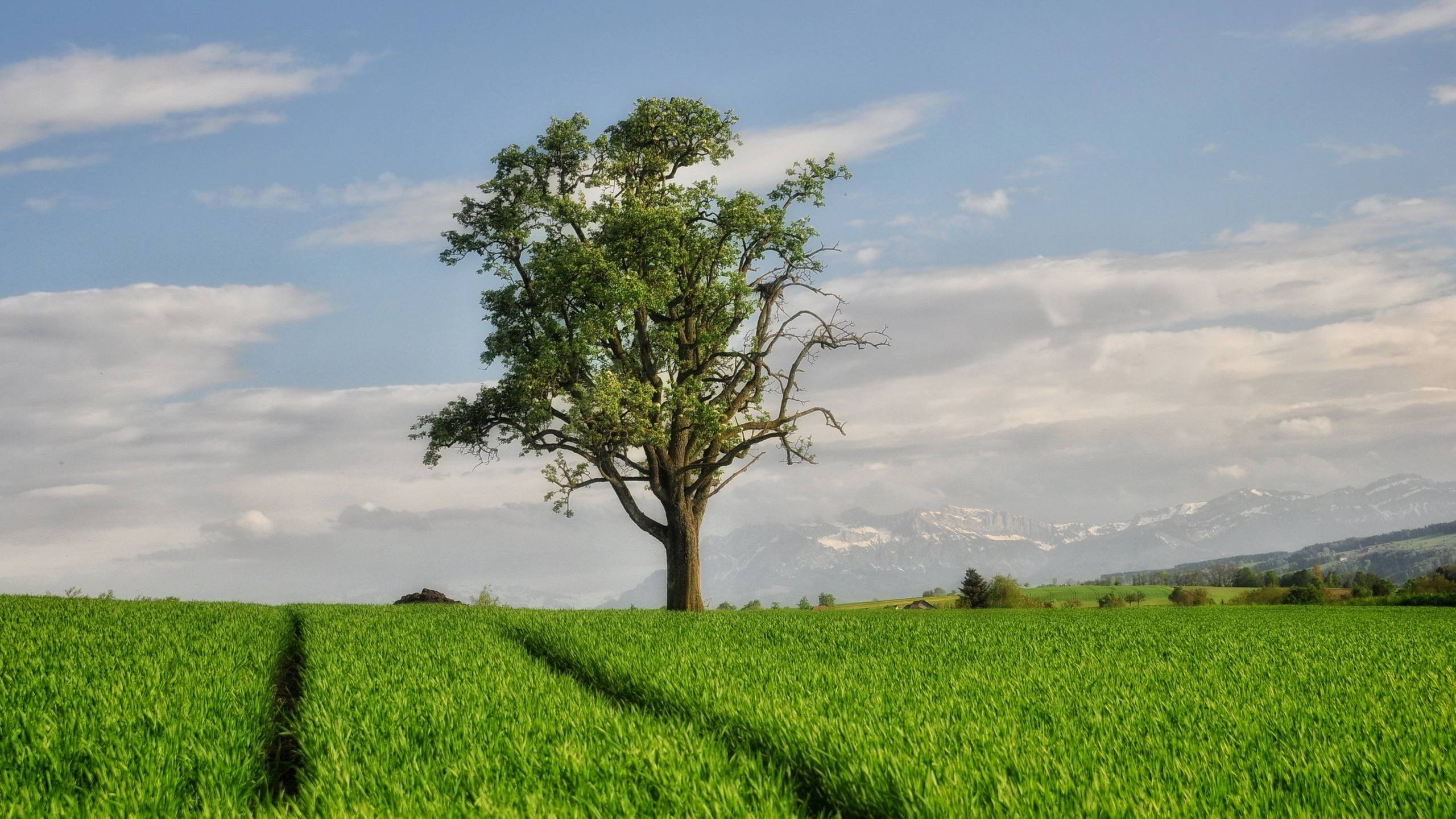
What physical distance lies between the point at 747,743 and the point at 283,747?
17.1 ft

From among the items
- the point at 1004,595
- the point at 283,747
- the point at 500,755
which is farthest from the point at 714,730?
the point at 1004,595

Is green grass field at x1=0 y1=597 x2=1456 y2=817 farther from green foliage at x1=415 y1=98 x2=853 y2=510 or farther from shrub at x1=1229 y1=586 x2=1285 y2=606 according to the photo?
shrub at x1=1229 y1=586 x2=1285 y2=606

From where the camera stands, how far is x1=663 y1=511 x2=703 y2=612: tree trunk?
112ft

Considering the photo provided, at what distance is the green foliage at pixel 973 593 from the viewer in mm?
59219

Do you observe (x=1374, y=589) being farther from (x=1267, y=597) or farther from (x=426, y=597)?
(x=426, y=597)

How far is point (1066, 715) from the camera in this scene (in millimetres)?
8844

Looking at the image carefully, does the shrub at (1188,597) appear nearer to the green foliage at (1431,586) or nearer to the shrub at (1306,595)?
the shrub at (1306,595)

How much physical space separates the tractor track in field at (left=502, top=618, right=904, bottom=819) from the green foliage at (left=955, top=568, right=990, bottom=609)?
165 ft

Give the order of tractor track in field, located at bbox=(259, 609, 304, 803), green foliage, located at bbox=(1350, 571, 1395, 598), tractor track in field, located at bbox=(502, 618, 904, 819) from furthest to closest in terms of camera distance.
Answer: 1. green foliage, located at bbox=(1350, 571, 1395, 598)
2. tractor track in field, located at bbox=(259, 609, 304, 803)
3. tractor track in field, located at bbox=(502, 618, 904, 819)

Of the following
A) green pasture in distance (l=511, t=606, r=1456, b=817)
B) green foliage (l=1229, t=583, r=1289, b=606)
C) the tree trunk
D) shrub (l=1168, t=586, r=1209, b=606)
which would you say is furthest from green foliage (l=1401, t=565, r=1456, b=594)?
the tree trunk

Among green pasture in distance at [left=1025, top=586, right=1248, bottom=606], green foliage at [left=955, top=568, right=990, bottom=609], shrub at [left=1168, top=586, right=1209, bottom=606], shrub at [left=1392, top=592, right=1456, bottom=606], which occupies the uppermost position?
green foliage at [left=955, top=568, right=990, bottom=609]

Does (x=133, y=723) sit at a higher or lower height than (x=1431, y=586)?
higher

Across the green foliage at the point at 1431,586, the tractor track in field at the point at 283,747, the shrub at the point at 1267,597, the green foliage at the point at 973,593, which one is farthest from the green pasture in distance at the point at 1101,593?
the tractor track in field at the point at 283,747

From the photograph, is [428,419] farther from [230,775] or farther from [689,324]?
[230,775]
